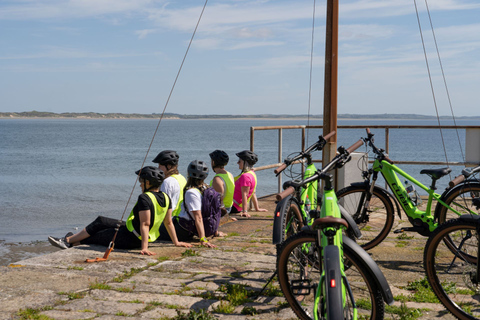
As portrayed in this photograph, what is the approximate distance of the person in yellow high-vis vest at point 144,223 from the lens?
668 centimetres

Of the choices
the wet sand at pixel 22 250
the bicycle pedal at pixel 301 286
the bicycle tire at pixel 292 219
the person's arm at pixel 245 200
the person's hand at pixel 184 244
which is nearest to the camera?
the bicycle pedal at pixel 301 286

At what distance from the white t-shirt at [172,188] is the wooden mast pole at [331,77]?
1987mm

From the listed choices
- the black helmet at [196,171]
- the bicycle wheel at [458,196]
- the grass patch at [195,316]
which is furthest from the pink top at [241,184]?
the grass patch at [195,316]

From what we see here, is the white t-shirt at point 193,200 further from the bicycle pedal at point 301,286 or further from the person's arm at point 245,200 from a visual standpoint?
the bicycle pedal at point 301,286

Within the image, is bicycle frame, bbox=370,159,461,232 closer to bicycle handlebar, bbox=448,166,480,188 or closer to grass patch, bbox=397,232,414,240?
bicycle handlebar, bbox=448,166,480,188

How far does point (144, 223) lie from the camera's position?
6.66 m

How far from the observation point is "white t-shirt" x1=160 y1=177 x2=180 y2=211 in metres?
7.91

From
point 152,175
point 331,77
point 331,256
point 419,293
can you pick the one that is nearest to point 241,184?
point 331,77

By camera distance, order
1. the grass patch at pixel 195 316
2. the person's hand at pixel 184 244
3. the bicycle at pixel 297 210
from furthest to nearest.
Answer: the person's hand at pixel 184 244 < the bicycle at pixel 297 210 < the grass patch at pixel 195 316

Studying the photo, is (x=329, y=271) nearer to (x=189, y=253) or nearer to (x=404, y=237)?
(x=189, y=253)

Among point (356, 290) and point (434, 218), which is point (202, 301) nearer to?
point (356, 290)

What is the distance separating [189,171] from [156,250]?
1090 mm

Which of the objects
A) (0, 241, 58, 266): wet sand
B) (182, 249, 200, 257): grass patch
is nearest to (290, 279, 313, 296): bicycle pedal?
(182, 249, 200, 257): grass patch

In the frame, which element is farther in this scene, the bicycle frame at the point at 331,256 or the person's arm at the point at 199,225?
the person's arm at the point at 199,225
